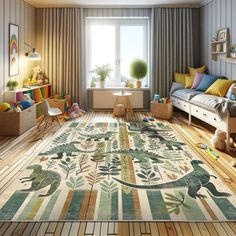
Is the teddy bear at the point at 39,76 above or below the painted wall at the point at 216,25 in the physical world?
below

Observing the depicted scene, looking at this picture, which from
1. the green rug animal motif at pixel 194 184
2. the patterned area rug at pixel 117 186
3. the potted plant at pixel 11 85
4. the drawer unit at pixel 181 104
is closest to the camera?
the patterned area rug at pixel 117 186

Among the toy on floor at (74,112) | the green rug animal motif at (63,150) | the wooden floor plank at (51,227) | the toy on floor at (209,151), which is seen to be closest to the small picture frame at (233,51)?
the toy on floor at (209,151)

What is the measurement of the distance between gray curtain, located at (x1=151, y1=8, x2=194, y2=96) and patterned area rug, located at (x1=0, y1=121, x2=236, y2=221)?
3174 mm

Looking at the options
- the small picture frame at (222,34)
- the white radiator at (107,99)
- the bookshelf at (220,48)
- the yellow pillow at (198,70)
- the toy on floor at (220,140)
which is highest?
the small picture frame at (222,34)

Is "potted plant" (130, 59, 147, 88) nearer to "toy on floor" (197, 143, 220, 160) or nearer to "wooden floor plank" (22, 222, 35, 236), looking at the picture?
"toy on floor" (197, 143, 220, 160)

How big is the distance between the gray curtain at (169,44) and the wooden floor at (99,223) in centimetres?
190

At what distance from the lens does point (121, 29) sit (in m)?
7.03

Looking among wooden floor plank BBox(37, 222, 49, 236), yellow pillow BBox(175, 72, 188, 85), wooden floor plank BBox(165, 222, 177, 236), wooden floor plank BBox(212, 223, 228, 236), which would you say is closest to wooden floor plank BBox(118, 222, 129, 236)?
wooden floor plank BBox(165, 222, 177, 236)

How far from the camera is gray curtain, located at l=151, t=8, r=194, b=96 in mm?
6684

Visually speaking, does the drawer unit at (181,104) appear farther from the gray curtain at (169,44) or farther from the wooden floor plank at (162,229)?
the wooden floor plank at (162,229)

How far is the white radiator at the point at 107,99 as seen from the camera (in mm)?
6988

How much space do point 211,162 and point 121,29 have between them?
478cm

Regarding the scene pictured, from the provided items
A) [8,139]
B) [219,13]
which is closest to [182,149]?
[8,139]

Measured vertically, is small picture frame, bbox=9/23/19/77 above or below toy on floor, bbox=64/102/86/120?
above
